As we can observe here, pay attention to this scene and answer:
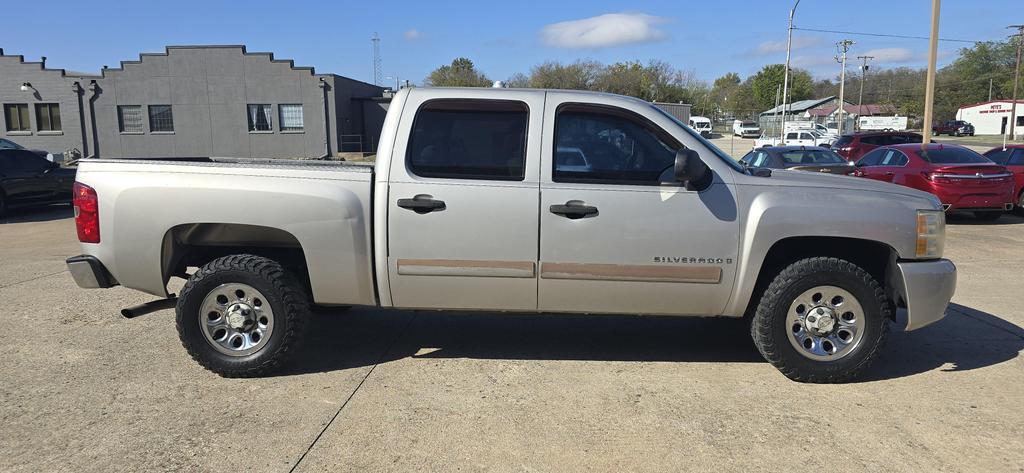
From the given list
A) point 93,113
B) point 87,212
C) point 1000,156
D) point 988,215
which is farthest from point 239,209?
point 93,113

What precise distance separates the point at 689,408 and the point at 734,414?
26 cm

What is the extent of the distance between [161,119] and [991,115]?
8445 cm

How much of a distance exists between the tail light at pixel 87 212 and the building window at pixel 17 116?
4384 centimetres

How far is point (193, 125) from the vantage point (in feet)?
131

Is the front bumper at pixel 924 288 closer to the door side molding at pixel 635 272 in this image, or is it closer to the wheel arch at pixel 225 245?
the door side molding at pixel 635 272

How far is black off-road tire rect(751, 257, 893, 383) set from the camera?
4.59 metres

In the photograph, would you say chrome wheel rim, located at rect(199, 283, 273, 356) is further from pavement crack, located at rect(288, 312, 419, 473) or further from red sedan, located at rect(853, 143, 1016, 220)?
red sedan, located at rect(853, 143, 1016, 220)

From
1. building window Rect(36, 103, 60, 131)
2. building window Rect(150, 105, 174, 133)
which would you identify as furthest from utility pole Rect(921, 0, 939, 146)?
building window Rect(36, 103, 60, 131)

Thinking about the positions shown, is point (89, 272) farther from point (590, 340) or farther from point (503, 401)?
point (590, 340)

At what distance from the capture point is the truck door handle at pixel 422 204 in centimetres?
453

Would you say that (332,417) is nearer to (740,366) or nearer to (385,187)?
(385,187)

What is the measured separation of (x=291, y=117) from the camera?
40156 mm

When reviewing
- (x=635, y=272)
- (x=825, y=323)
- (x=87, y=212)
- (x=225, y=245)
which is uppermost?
(x=87, y=212)

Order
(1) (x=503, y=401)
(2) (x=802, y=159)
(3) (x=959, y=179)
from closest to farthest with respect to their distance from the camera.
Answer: (1) (x=503, y=401)
(3) (x=959, y=179)
(2) (x=802, y=159)
